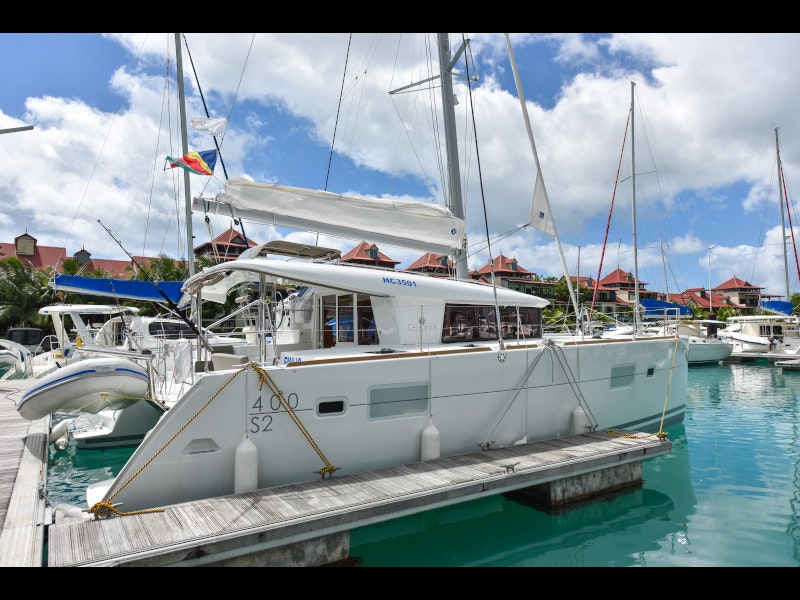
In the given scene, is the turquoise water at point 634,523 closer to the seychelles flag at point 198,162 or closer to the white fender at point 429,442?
the white fender at point 429,442

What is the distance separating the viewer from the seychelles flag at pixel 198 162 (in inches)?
399

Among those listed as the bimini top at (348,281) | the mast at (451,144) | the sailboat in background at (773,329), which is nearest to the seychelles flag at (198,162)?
the bimini top at (348,281)

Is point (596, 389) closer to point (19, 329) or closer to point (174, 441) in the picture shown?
point (174, 441)

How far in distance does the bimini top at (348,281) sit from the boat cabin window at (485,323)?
166 millimetres

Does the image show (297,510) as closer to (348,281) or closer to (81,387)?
(348,281)

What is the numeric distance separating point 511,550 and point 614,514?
2.04m

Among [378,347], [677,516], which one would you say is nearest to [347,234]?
[378,347]

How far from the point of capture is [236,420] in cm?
605

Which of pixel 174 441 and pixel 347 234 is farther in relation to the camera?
pixel 347 234

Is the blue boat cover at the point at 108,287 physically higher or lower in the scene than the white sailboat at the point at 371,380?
higher

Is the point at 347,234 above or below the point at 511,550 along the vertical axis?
above

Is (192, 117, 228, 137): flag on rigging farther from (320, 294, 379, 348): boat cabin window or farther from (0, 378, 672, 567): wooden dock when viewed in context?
(0, 378, 672, 567): wooden dock

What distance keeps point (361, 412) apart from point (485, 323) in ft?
10.8

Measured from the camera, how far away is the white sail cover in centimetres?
870
